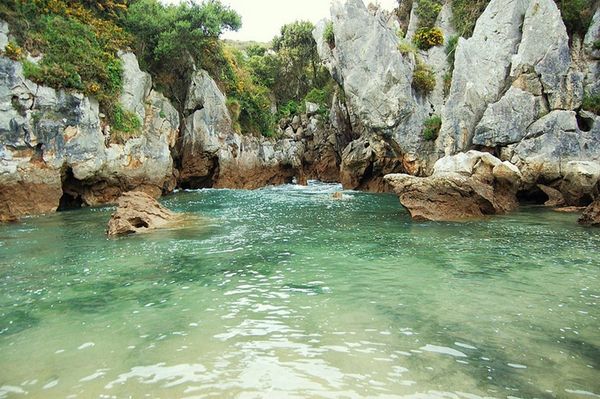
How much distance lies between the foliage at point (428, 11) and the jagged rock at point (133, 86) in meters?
20.8

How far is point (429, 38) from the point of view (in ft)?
99.1

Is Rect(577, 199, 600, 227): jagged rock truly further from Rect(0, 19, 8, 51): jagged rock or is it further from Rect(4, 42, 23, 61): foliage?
Rect(0, 19, 8, 51): jagged rock

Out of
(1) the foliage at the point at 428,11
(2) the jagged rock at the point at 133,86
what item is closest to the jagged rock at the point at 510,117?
(1) the foliage at the point at 428,11

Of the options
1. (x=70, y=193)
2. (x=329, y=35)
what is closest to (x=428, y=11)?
(x=329, y=35)

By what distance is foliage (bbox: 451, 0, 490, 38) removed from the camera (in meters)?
29.5

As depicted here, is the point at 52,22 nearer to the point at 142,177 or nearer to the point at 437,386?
the point at 142,177

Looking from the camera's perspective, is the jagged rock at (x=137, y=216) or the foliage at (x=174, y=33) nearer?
the jagged rock at (x=137, y=216)

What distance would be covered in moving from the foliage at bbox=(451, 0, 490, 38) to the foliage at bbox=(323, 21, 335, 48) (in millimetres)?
8969

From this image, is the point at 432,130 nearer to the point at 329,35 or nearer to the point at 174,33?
the point at 329,35

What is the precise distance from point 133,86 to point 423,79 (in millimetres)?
18692

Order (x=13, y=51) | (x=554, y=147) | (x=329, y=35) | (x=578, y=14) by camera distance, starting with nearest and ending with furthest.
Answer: (x=13, y=51) < (x=554, y=147) < (x=578, y=14) < (x=329, y=35)

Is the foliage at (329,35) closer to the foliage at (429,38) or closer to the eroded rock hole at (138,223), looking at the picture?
the foliage at (429,38)

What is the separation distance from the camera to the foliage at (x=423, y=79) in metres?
28.6

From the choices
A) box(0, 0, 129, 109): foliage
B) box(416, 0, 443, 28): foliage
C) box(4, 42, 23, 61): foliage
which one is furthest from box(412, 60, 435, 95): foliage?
box(4, 42, 23, 61): foliage
